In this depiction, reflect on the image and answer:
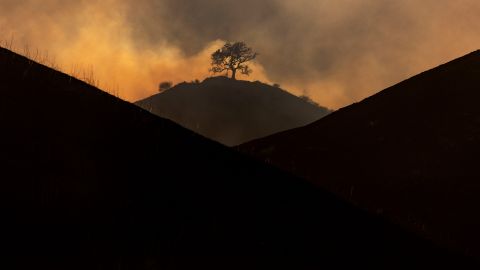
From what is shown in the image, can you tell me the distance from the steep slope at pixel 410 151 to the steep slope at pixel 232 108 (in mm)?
77779

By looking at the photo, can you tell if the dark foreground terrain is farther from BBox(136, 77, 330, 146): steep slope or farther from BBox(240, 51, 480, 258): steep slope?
BBox(136, 77, 330, 146): steep slope

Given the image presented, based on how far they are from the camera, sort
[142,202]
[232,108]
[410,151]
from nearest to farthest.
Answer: [142,202] < [410,151] < [232,108]

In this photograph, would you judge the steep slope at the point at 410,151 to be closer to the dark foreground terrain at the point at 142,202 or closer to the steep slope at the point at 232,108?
the dark foreground terrain at the point at 142,202

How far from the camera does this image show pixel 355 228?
6930mm

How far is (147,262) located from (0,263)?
1.24m

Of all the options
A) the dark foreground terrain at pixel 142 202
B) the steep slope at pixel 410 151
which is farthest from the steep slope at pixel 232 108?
the dark foreground terrain at pixel 142 202

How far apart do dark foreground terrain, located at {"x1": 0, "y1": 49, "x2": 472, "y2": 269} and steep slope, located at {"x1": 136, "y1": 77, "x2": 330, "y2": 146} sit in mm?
102105

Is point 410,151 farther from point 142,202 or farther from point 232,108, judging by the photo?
point 232,108

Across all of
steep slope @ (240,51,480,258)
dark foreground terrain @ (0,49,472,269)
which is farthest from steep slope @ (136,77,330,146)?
dark foreground terrain @ (0,49,472,269)

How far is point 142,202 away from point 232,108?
123953mm

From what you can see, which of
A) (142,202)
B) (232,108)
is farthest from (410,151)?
(232,108)

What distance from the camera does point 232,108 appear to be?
424 ft

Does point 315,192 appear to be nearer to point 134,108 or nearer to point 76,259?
point 134,108

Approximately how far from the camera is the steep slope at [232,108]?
390 feet
